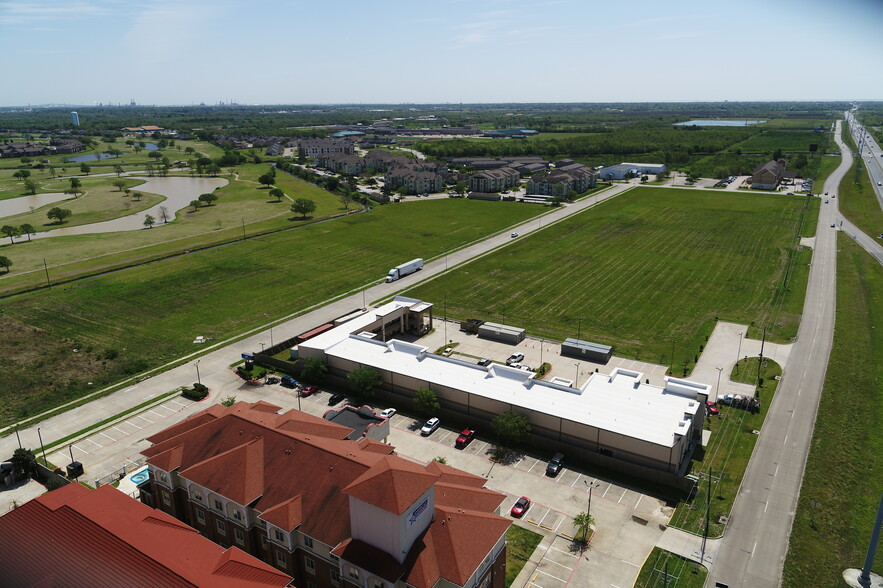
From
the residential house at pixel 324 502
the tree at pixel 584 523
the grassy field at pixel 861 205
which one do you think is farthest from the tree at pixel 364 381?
the grassy field at pixel 861 205

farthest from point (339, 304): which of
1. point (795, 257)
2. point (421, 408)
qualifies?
point (795, 257)

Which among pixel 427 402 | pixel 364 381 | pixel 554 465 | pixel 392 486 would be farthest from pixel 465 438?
pixel 392 486

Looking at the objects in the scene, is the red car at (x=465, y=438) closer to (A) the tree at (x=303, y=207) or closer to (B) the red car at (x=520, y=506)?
(B) the red car at (x=520, y=506)

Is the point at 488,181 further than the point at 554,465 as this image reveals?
Yes

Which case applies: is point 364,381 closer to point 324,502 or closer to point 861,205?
point 324,502

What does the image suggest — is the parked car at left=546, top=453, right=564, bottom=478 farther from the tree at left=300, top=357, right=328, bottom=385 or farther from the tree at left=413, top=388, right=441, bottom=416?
the tree at left=300, top=357, right=328, bottom=385

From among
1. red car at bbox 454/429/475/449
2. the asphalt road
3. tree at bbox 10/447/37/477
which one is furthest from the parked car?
tree at bbox 10/447/37/477
